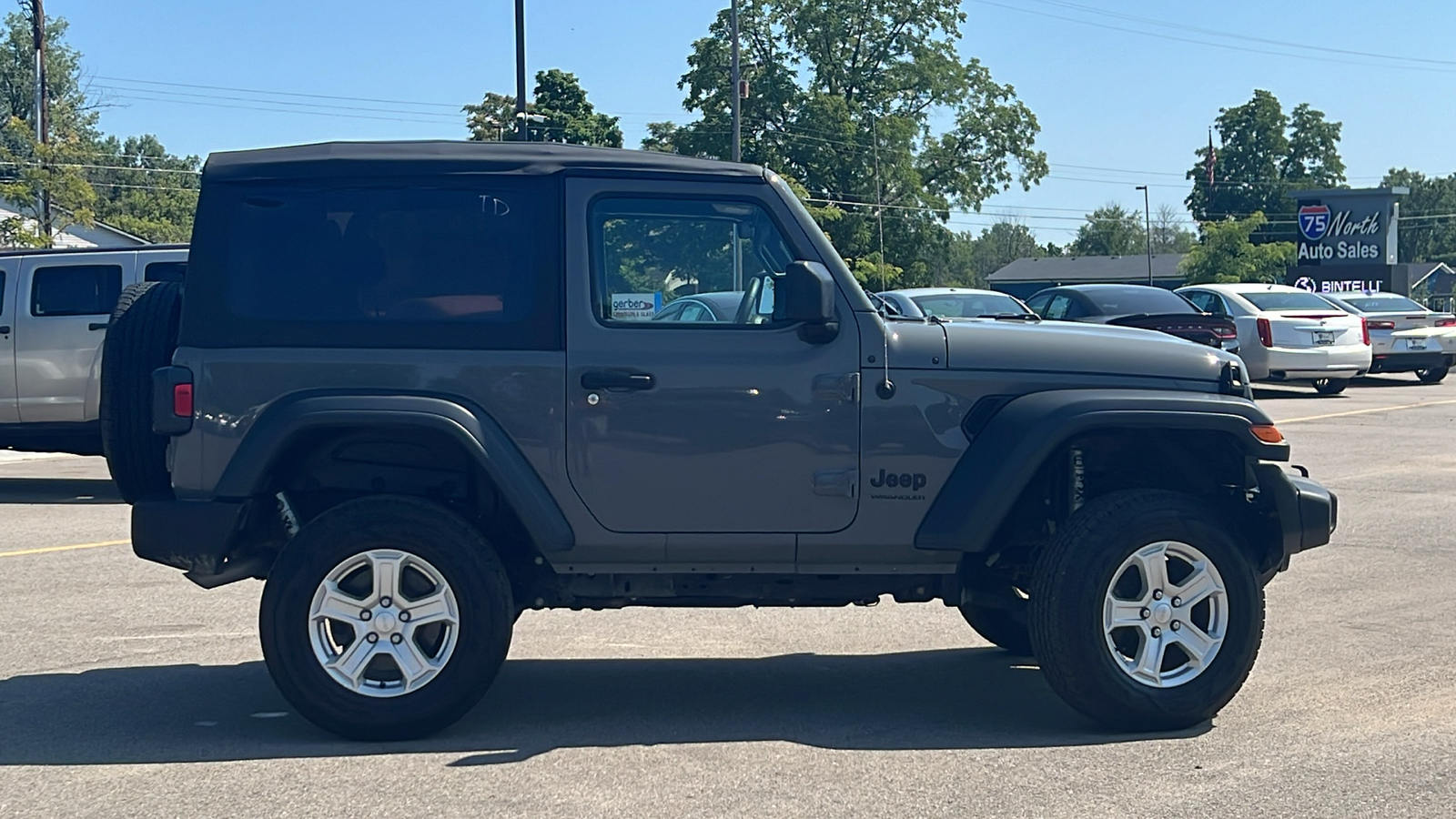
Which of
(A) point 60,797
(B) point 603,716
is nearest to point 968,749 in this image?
(B) point 603,716

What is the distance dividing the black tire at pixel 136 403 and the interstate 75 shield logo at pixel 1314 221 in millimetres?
40056

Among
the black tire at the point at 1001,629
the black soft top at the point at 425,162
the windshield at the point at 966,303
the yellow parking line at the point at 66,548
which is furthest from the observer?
the windshield at the point at 966,303

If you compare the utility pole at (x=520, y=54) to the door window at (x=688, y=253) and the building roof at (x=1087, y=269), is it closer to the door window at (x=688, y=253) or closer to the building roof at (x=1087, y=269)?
the door window at (x=688, y=253)

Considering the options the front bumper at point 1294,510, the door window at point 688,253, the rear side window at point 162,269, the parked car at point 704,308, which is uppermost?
the rear side window at point 162,269

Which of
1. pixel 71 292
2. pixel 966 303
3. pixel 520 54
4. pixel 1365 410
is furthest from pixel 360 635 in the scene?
pixel 520 54

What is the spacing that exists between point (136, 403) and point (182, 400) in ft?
1.24

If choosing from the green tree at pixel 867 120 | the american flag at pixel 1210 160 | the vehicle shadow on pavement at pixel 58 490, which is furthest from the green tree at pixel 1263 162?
the vehicle shadow on pavement at pixel 58 490

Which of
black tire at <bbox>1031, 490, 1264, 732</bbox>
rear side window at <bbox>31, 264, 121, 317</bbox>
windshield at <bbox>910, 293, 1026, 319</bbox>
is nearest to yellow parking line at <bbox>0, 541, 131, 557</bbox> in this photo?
rear side window at <bbox>31, 264, 121, 317</bbox>

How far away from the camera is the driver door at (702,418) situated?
5508 mm

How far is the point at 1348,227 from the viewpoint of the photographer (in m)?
41.4

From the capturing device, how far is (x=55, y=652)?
694 cm

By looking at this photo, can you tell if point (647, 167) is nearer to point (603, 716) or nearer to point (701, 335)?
point (701, 335)

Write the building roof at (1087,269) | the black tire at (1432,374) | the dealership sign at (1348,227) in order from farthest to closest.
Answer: the building roof at (1087,269) < the dealership sign at (1348,227) < the black tire at (1432,374)

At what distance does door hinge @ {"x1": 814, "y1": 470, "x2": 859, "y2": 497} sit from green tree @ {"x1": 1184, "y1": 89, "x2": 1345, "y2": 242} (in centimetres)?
11425
